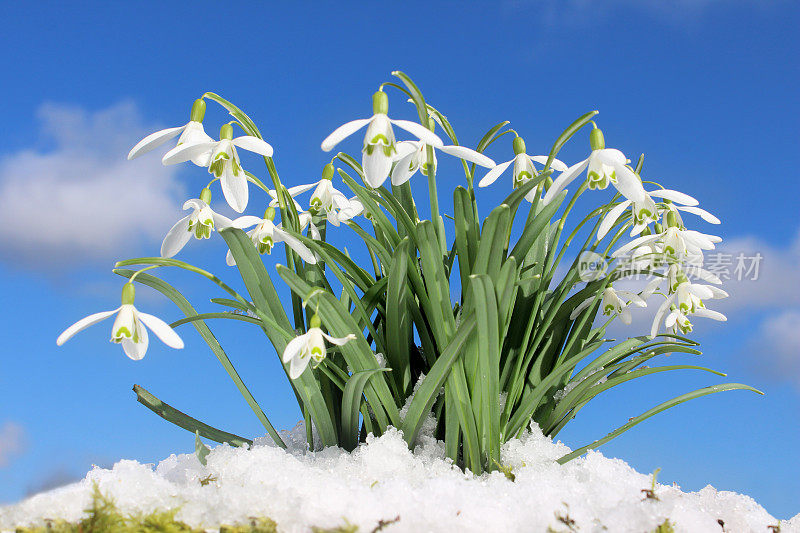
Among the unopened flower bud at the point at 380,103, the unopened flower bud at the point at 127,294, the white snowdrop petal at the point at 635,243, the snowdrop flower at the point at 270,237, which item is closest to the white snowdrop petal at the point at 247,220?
the snowdrop flower at the point at 270,237

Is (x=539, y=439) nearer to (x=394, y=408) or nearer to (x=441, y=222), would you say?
(x=394, y=408)

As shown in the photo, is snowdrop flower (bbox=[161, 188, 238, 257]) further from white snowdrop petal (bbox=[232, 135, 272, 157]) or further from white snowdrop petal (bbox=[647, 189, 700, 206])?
white snowdrop petal (bbox=[647, 189, 700, 206])

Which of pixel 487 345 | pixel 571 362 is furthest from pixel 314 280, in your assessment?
pixel 571 362

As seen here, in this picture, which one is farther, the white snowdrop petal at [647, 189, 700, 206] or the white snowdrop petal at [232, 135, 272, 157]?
the white snowdrop petal at [647, 189, 700, 206]

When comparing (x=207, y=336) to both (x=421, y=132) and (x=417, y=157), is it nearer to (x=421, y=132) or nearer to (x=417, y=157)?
(x=417, y=157)

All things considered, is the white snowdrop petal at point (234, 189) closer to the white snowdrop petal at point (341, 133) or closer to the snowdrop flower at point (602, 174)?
the white snowdrop petal at point (341, 133)

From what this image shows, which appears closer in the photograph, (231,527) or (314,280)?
(231,527)

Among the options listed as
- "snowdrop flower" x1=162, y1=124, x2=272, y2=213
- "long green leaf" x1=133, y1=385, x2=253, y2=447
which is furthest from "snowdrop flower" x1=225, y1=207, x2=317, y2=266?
"long green leaf" x1=133, y1=385, x2=253, y2=447
